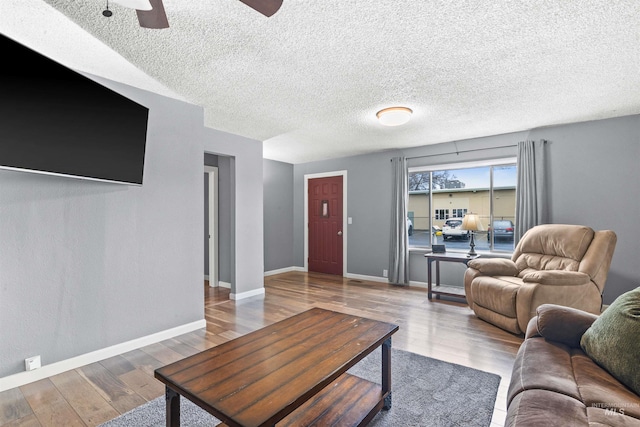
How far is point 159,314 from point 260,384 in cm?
213

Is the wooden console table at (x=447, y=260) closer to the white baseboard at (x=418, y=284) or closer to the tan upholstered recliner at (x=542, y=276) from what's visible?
the white baseboard at (x=418, y=284)

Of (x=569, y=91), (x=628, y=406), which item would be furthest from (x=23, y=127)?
(x=569, y=91)

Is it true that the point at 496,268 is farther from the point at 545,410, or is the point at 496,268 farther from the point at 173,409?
the point at 173,409

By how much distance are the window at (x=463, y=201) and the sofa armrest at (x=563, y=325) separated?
307 centimetres

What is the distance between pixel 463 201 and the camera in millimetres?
4980

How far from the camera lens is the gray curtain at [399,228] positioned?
204 inches

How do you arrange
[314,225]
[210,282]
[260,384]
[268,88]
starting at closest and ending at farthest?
[260,384] < [268,88] < [210,282] < [314,225]

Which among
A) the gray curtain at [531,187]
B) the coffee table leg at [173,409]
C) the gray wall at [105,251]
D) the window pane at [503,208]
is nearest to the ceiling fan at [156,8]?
the gray wall at [105,251]

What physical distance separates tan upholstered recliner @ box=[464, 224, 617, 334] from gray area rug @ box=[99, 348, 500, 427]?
3.47 ft

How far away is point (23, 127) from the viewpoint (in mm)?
1734

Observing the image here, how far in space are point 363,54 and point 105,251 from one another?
2.64 m

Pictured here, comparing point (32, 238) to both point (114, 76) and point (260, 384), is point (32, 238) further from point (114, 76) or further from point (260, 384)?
point (260, 384)

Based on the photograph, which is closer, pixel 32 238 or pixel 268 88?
pixel 32 238

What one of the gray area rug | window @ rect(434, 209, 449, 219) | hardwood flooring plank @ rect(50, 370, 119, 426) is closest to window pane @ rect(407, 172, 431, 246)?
window @ rect(434, 209, 449, 219)
